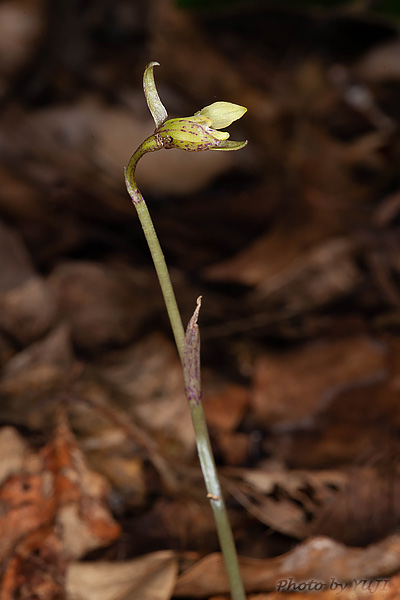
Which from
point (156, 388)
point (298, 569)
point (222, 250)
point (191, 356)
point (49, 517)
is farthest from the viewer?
point (222, 250)

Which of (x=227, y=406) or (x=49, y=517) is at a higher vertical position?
(x=227, y=406)

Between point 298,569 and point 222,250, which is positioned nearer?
point 298,569

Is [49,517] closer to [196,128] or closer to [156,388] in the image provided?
[156,388]

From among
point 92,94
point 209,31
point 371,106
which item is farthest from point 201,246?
point 209,31

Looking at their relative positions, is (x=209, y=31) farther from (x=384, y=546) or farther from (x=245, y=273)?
(x=384, y=546)

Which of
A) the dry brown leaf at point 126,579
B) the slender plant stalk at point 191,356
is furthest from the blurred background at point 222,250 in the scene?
the slender plant stalk at point 191,356

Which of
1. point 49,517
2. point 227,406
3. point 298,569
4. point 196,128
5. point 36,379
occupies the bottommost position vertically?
point 298,569

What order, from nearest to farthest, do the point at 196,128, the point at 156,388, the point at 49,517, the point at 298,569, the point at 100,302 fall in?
the point at 196,128 → the point at 298,569 → the point at 49,517 → the point at 156,388 → the point at 100,302

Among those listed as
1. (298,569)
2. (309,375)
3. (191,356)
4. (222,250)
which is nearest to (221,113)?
(191,356)

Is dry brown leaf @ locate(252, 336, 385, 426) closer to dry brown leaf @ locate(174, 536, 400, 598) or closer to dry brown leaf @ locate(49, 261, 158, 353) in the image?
dry brown leaf @ locate(49, 261, 158, 353)
